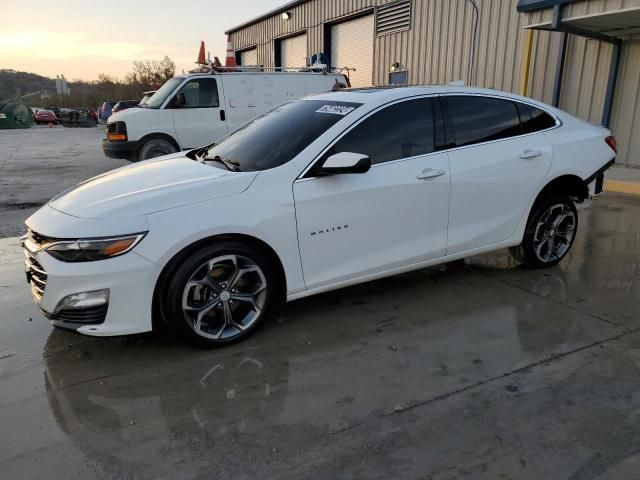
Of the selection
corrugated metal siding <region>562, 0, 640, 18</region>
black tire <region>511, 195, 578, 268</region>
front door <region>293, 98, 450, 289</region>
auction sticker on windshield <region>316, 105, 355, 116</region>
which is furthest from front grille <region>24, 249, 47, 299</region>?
corrugated metal siding <region>562, 0, 640, 18</region>

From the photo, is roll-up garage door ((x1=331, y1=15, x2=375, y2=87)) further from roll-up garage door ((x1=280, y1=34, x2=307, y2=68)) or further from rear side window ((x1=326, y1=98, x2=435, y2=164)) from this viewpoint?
rear side window ((x1=326, y1=98, x2=435, y2=164))

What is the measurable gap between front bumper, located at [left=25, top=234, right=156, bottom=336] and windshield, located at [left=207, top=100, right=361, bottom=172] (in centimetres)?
106

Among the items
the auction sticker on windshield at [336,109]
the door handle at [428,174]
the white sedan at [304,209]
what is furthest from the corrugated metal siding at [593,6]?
the auction sticker on windshield at [336,109]

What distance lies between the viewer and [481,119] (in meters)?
4.29

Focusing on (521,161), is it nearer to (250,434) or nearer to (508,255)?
(508,255)

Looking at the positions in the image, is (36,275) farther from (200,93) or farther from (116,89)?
Result: (116,89)

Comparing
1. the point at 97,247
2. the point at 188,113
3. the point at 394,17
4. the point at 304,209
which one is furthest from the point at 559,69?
the point at 97,247

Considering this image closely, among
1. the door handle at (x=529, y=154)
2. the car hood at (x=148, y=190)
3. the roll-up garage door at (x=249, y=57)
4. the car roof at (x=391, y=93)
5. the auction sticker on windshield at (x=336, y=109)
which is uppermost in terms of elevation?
the roll-up garage door at (x=249, y=57)

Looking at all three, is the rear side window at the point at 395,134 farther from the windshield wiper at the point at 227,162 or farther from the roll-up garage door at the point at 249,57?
the roll-up garage door at the point at 249,57

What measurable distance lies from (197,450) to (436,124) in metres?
2.88

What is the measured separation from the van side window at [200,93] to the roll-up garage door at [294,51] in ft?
38.0

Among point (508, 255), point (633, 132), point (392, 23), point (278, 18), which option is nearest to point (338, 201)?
point (508, 255)

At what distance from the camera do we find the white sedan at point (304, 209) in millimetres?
3062

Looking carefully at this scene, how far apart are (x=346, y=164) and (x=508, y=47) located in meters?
10.2
